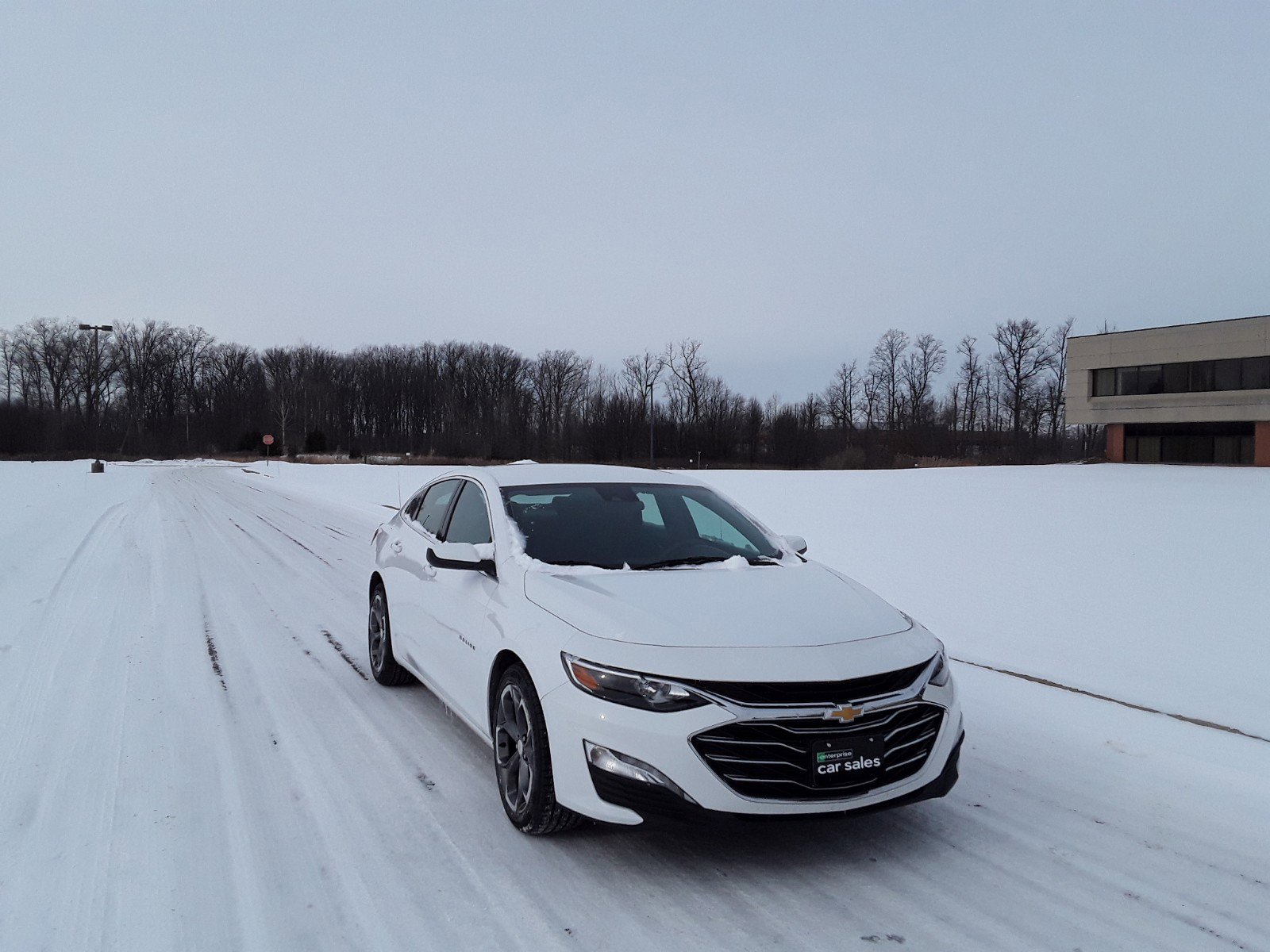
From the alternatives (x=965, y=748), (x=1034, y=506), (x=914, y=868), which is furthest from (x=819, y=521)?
(x=914, y=868)

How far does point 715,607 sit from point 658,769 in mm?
796

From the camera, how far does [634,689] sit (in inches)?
128

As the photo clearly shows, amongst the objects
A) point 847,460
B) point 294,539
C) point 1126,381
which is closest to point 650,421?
point 847,460

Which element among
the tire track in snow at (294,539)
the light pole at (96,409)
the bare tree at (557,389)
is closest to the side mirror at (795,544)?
the tire track in snow at (294,539)

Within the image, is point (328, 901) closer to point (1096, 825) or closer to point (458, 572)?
point (458, 572)

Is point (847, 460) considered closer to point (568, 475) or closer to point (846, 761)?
point (568, 475)

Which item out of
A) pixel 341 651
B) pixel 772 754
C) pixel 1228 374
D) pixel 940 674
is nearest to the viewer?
pixel 772 754

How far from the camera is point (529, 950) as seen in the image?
2.89m

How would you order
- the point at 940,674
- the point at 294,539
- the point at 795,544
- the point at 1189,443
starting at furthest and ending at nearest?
1. the point at 1189,443
2. the point at 294,539
3. the point at 795,544
4. the point at 940,674

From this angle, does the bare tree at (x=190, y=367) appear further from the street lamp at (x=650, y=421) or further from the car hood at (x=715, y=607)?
the car hood at (x=715, y=607)

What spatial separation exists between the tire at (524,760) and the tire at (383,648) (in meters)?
2.21

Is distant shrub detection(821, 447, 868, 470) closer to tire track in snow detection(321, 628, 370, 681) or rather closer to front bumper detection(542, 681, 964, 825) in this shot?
tire track in snow detection(321, 628, 370, 681)

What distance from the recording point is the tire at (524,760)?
3590mm

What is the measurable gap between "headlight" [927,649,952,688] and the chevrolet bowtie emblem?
1.58ft
